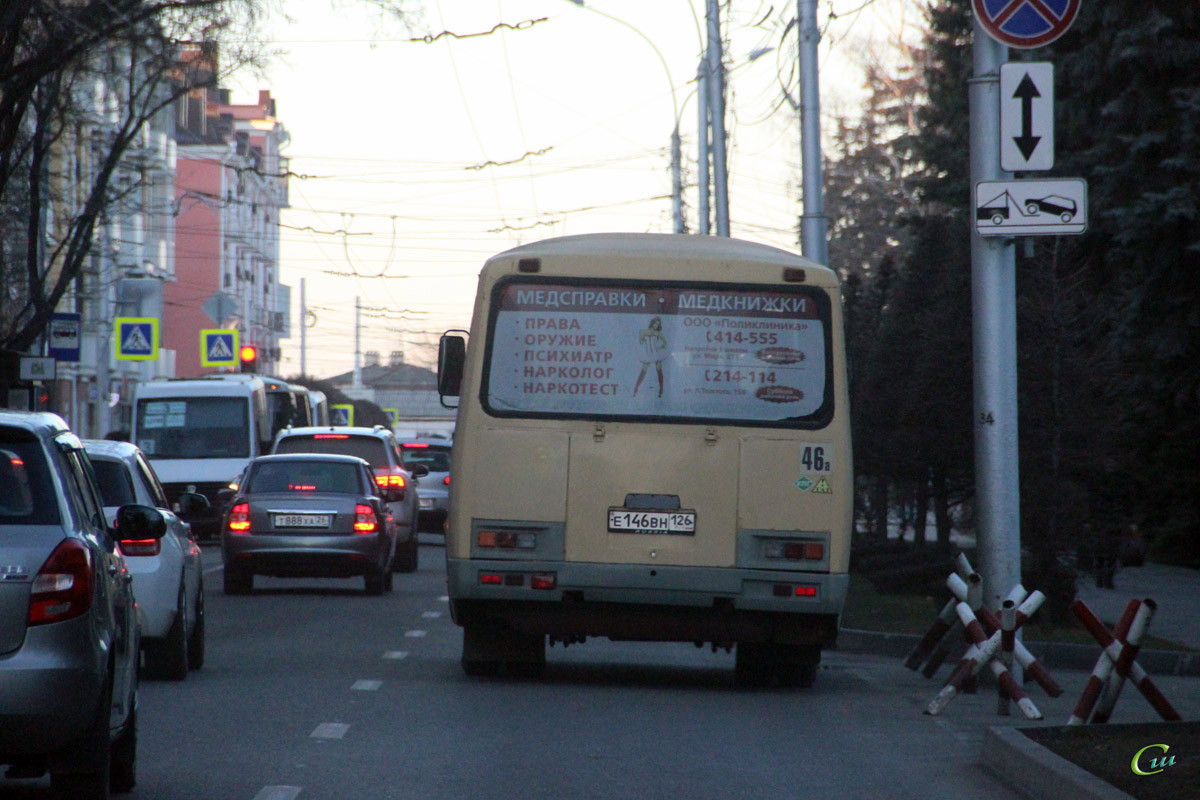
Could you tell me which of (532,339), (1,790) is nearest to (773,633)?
(532,339)

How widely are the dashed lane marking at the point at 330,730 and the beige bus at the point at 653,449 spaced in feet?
6.63

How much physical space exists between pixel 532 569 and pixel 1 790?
4638 mm

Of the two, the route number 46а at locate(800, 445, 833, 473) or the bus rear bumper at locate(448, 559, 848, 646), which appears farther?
the route number 46а at locate(800, 445, 833, 473)

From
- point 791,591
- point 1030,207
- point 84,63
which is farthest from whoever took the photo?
point 84,63

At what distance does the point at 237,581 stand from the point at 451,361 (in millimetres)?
9875

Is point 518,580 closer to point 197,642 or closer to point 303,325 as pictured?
point 197,642

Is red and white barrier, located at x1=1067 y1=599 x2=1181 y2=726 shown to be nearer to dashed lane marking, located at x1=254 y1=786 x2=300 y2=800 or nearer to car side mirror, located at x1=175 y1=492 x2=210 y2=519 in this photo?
dashed lane marking, located at x1=254 y1=786 x2=300 y2=800

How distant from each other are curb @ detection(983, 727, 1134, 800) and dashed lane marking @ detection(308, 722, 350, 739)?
3.23 m

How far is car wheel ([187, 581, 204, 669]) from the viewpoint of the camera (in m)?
13.5

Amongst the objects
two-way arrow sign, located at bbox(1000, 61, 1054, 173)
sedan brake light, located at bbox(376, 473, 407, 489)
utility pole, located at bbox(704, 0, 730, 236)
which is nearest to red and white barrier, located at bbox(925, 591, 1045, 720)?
two-way arrow sign, located at bbox(1000, 61, 1054, 173)

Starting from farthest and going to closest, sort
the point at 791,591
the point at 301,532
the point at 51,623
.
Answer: the point at 301,532 → the point at 791,591 → the point at 51,623

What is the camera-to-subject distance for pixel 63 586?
6879 mm

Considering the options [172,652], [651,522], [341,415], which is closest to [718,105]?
[651,522]

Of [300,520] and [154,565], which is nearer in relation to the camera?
[154,565]
